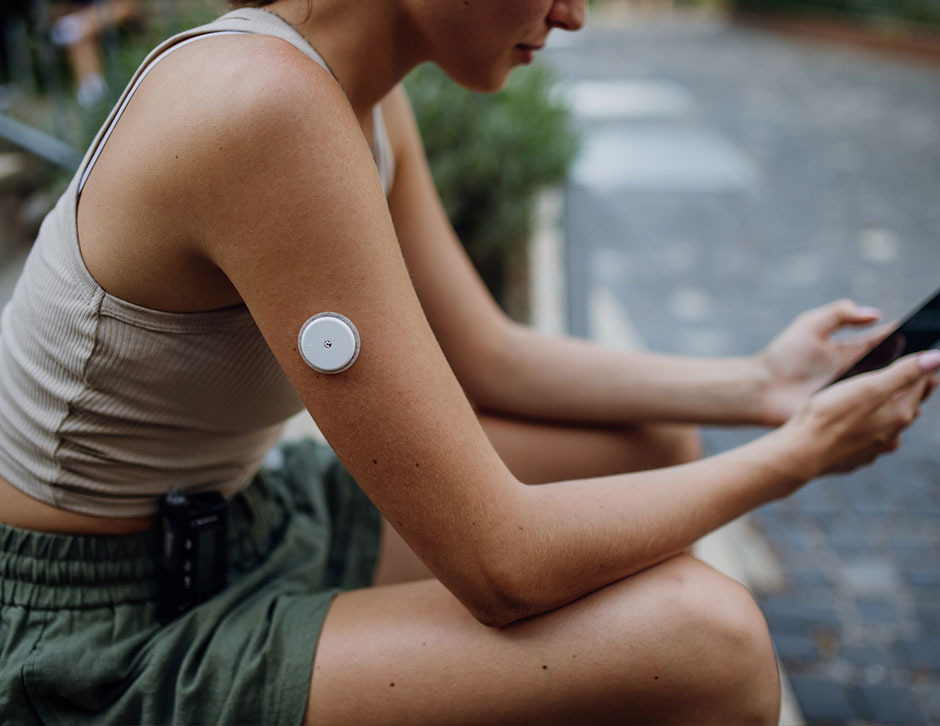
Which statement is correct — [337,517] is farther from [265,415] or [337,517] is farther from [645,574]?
[645,574]

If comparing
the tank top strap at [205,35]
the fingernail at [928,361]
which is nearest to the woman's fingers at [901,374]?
the fingernail at [928,361]

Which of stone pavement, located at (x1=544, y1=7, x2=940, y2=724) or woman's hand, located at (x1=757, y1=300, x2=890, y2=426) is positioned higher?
woman's hand, located at (x1=757, y1=300, x2=890, y2=426)

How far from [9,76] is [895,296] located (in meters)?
6.35

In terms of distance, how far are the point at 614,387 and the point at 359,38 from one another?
913mm

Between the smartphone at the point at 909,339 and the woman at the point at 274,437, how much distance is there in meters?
0.25

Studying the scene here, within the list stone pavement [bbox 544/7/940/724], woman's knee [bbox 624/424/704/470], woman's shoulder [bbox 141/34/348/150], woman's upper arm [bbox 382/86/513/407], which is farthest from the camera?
stone pavement [bbox 544/7/940/724]

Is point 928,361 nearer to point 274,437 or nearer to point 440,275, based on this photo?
point 440,275

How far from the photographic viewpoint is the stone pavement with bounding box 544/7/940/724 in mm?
A: 2664

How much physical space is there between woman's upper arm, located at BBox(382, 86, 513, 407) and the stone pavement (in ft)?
3.68

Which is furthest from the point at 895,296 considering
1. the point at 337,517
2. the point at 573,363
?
the point at 337,517

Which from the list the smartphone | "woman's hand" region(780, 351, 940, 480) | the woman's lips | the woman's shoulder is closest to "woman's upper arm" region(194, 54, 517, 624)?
the woman's shoulder

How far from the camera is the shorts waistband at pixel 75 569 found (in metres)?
1.35

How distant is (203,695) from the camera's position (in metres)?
1.30

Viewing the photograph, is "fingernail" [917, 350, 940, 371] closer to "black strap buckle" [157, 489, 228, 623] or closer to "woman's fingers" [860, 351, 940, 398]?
"woman's fingers" [860, 351, 940, 398]
